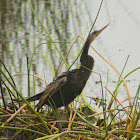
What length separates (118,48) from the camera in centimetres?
505

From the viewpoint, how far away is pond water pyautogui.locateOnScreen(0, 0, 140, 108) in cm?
429

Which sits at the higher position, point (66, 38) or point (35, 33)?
point (35, 33)

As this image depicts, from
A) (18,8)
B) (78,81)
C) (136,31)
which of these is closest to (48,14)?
(18,8)

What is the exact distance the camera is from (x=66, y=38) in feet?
18.4

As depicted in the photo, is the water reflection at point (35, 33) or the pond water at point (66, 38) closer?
the pond water at point (66, 38)

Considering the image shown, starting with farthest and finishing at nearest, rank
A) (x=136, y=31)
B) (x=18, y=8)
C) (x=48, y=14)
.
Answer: (x=18, y=8)
(x=48, y=14)
(x=136, y=31)

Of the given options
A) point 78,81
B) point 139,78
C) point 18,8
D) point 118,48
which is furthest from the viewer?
point 18,8

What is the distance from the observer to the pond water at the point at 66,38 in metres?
4.29

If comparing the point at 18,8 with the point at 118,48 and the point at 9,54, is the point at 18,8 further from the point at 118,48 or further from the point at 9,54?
the point at 118,48

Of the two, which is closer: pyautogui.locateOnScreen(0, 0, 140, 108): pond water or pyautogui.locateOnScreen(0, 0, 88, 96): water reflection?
Result: pyautogui.locateOnScreen(0, 0, 140, 108): pond water

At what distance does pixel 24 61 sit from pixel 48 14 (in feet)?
8.35

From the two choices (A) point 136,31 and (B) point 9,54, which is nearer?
(B) point 9,54

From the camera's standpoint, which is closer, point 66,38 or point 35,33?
point 66,38

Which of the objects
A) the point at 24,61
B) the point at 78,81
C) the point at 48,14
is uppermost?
the point at 48,14
